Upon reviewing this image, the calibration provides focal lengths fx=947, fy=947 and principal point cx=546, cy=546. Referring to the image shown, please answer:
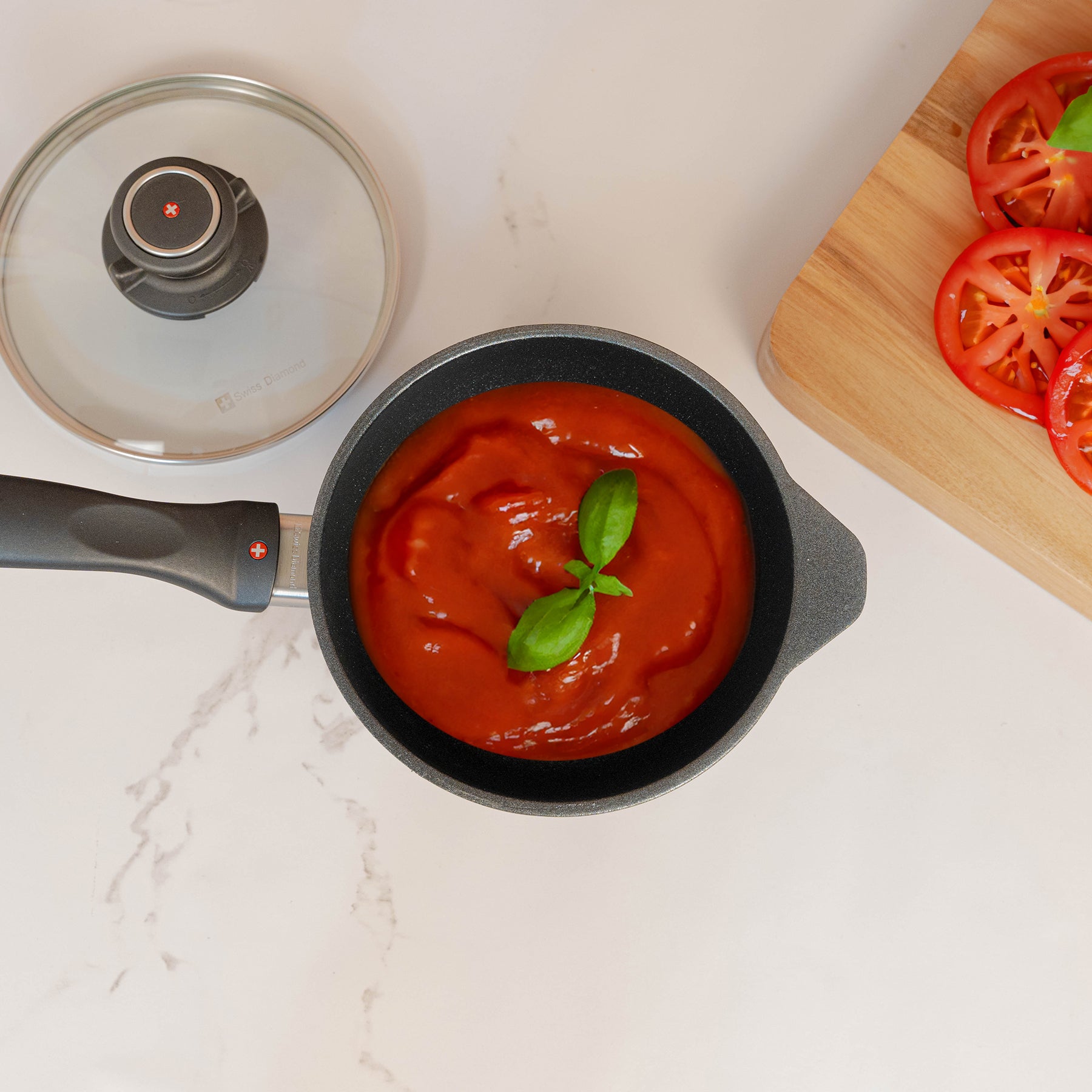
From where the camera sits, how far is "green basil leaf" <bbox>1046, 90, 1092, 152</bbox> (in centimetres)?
101

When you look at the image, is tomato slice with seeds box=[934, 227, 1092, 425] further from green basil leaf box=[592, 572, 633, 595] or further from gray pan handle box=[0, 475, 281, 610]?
gray pan handle box=[0, 475, 281, 610]

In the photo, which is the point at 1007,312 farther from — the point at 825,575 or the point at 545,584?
the point at 545,584

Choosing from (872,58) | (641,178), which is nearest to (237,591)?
(641,178)

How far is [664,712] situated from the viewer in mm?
1000

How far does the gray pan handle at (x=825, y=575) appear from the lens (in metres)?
1.01

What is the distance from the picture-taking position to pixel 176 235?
989 millimetres

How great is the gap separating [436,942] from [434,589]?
0.52 meters

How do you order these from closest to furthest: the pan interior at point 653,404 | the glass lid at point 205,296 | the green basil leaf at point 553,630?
1. the green basil leaf at point 553,630
2. the pan interior at point 653,404
3. the glass lid at point 205,296

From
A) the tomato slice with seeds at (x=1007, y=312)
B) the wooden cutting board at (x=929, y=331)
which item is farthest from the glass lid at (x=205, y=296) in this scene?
the tomato slice with seeds at (x=1007, y=312)

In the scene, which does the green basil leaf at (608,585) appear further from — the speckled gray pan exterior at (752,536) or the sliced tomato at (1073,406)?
the sliced tomato at (1073,406)

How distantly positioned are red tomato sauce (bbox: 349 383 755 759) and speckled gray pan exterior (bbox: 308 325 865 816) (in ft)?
0.12

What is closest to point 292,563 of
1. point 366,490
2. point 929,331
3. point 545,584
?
point 366,490

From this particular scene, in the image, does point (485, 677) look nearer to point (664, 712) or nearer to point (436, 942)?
point (664, 712)

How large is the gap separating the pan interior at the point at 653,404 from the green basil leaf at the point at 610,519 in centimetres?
17
